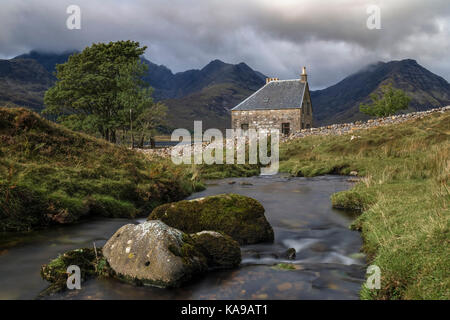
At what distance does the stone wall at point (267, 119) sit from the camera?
4491 centimetres

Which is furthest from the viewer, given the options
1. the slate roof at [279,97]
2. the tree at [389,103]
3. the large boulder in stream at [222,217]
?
the tree at [389,103]

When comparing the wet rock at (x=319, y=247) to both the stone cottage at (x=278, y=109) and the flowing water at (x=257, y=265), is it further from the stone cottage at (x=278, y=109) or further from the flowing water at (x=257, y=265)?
the stone cottage at (x=278, y=109)

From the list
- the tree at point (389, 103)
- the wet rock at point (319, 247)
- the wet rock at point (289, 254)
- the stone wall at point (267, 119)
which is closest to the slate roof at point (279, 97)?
the stone wall at point (267, 119)

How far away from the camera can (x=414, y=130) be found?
2350 cm

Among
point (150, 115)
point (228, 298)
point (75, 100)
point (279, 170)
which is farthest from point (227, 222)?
point (75, 100)

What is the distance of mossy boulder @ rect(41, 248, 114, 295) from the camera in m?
5.26

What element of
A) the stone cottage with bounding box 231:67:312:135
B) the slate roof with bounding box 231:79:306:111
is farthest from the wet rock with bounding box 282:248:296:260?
the slate roof with bounding box 231:79:306:111

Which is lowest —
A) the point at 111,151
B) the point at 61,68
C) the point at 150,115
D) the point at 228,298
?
the point at 228,298

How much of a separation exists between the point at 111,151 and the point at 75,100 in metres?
29.2

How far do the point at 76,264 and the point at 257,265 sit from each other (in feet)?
10.9

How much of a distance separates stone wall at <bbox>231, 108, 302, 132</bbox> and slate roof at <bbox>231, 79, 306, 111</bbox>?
0.57m

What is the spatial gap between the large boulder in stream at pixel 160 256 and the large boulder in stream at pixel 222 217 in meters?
1.53

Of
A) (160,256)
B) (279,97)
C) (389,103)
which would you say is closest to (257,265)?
(160,256)
